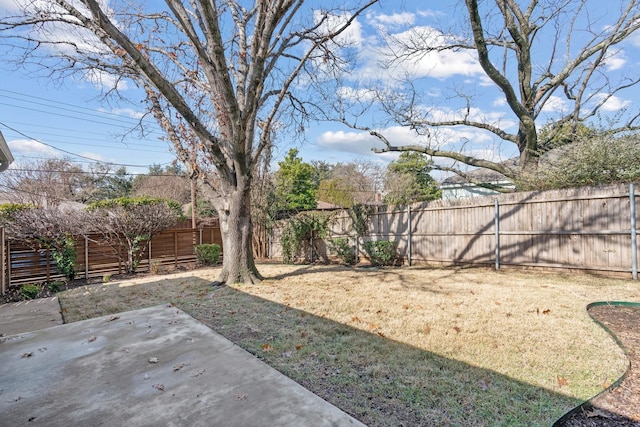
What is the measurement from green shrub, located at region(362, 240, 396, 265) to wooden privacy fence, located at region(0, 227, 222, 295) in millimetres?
6812

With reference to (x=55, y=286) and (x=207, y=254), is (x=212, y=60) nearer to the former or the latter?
(x=55, y=286)

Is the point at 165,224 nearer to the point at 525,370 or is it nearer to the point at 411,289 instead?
the point at 411,289

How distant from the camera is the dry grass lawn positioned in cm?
229

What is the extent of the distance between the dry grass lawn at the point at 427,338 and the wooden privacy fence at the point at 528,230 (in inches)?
21.8

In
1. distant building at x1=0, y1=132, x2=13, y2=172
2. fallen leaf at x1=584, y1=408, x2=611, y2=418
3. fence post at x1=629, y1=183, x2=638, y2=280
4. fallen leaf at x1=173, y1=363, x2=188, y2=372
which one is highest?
distant building at x1=0, y1=132, x2=13, y2=172

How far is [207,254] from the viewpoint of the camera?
1162cm

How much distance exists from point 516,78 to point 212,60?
9702 millimetres

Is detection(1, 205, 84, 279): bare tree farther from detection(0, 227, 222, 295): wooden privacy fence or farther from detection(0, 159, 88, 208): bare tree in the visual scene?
detection(0, 159, 88, 208): bare tree

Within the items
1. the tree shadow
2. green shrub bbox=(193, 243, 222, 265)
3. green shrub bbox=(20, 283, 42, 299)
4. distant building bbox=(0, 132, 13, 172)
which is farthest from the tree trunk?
green shrub bbox=(193, 243, 222, 265)

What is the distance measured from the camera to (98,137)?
19438 millimetres

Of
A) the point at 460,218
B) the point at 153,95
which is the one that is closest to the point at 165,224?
the point at 153,95

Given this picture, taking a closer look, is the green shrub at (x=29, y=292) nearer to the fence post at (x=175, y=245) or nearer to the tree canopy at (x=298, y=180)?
the fence post at (x=175, y=245)

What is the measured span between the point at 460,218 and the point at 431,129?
4.11 metres

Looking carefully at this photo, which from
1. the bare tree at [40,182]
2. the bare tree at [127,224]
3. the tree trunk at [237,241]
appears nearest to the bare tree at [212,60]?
the tree trunk at [237,241]
